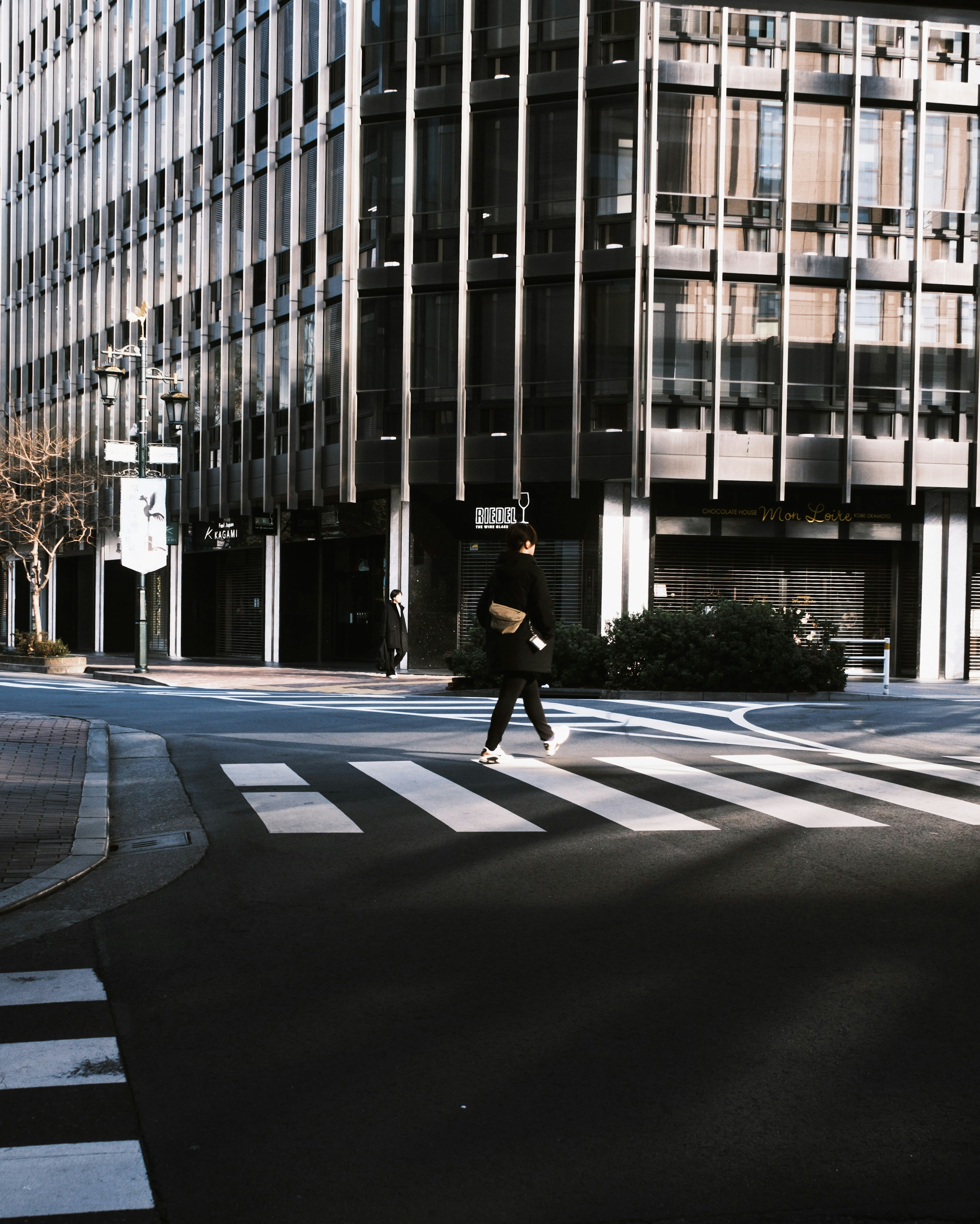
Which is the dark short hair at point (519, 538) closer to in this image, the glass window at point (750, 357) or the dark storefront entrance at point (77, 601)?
the glass window at point (750, 357)

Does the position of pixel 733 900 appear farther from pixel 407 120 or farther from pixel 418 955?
pixel 407 120

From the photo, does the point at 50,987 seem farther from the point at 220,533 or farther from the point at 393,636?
the point at 220,533

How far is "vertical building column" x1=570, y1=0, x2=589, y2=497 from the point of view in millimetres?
Result: 28781

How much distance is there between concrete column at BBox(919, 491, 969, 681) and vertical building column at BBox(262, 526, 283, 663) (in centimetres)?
1635

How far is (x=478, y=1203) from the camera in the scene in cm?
302

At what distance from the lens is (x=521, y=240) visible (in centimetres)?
2931

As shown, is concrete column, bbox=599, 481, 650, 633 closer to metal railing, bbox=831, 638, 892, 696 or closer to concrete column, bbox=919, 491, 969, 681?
metal railing, bbox=831, 638, 892, 696

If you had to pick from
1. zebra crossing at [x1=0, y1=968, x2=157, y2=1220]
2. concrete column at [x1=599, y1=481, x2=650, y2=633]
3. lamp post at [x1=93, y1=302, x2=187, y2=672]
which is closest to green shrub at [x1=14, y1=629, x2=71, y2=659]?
lamp post at [x1=93, y1=302, x2=187, y2=672]

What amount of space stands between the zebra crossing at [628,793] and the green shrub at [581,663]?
993cm

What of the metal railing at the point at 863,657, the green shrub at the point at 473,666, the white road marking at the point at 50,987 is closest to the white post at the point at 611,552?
the metal railing at the point at 863,657

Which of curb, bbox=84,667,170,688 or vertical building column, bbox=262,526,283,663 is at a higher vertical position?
vertical building column, bbox=262,526,283,663

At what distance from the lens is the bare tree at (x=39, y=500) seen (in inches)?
1506

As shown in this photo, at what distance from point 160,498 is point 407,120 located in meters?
10.2

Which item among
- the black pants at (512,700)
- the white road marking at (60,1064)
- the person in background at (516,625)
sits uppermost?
the person in background at (516,625)
